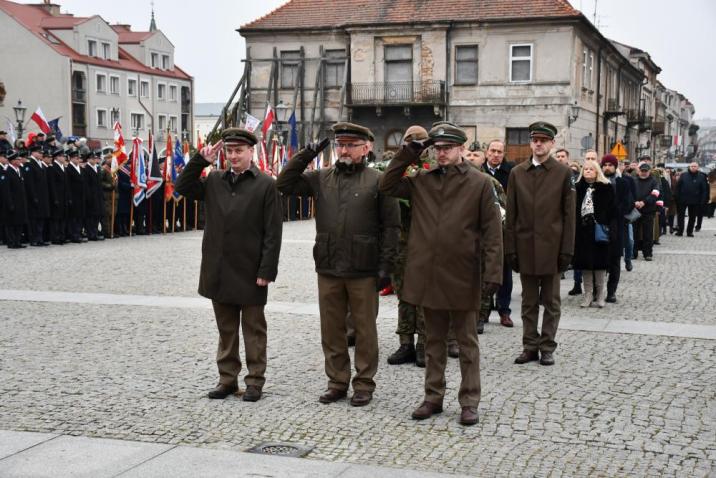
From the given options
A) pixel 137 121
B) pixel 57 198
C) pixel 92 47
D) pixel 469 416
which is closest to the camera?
pixel 469 416

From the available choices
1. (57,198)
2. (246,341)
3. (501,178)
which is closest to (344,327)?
(246,341)

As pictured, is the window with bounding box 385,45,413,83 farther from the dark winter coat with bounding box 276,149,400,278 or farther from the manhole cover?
the manhole cover

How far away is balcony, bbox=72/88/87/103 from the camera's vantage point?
65.2m

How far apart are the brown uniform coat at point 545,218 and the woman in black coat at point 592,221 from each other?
276cm

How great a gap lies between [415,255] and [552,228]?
2232 mm

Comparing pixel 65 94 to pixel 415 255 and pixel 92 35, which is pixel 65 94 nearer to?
pixel 92 35

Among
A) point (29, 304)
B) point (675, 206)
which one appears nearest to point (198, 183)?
point (29, 304)

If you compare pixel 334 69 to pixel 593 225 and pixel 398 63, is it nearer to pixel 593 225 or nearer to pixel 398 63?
pixel 398 63

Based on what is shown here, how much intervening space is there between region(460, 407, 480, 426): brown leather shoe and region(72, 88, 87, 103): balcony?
63.0 meters

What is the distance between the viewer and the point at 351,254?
6.69m

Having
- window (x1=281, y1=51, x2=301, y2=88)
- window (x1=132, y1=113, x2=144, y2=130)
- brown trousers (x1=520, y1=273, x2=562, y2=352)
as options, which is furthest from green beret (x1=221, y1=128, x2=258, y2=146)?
window (x1=132, y1=113, x2=144, y2=130)

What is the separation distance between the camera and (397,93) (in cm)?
3938

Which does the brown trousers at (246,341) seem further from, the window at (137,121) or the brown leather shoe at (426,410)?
the window at (137,121)

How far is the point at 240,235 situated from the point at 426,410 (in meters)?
1.84
